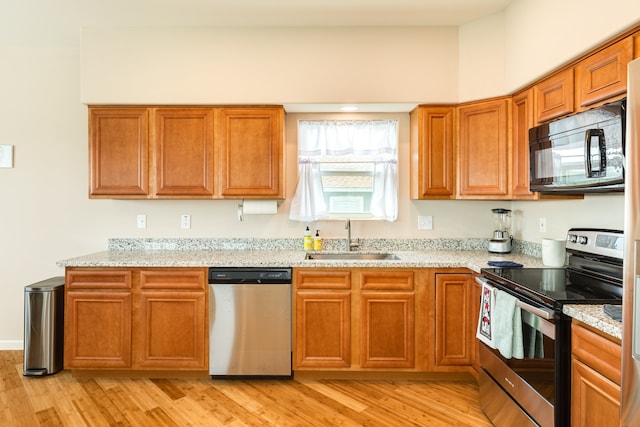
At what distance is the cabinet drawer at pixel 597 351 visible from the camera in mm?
1335

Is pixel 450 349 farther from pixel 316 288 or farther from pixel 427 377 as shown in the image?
pixel 316 288

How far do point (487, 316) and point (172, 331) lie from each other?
2.14 m

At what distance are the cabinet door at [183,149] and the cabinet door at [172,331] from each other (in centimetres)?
85

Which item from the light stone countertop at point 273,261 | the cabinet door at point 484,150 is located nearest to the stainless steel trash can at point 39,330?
the light stone countertop at point 273,261

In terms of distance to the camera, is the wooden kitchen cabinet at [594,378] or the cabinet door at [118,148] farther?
the cabinet door at [118,148]

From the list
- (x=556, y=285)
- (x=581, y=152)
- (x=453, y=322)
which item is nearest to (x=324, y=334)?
(x=453, y=322)

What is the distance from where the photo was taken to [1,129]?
10.8ft

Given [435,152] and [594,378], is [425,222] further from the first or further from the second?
[594,378]

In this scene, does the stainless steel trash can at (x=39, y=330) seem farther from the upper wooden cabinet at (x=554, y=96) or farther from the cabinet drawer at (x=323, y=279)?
the upper wooden cabinet at (x=554, y=96)

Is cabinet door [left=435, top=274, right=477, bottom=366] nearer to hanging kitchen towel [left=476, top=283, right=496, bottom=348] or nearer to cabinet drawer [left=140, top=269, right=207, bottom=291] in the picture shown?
hanging kitchen towel [left=476, top=283, right=496, bottom=348]

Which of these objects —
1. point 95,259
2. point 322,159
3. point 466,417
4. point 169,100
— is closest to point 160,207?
point 95,259

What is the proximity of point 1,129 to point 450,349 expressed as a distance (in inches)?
165

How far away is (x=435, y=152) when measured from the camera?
2.97 meters

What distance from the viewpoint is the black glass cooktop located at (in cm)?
166
